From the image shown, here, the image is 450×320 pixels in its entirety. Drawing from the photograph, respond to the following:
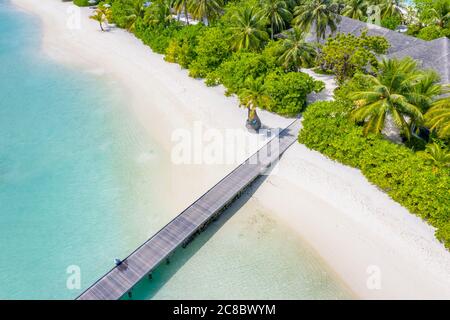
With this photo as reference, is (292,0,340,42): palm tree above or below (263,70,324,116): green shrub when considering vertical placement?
above

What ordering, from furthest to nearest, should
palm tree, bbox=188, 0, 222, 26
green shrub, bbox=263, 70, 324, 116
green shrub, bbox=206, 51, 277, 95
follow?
palm tree, bbox=188, 0, 222, 26, green shrub, bbox=206, 51, 277, 95, green shrub, bbox=263, 70, 324, 116

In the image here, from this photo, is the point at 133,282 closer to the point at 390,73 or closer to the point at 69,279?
the point at 69,279

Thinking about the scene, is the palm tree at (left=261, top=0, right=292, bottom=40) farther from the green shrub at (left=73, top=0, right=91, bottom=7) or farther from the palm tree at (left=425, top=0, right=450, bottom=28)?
the green shrub at (left=73, top=0, right=91, bottom=7)

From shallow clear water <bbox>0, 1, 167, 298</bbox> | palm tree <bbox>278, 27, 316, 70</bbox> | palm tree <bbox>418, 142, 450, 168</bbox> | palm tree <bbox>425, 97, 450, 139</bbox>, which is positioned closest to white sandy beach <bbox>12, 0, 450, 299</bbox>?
shallow clear water <bbox>0, 1, 167, 298</bbox>

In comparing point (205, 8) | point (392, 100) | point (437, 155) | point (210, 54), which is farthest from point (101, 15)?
point (437, 155)

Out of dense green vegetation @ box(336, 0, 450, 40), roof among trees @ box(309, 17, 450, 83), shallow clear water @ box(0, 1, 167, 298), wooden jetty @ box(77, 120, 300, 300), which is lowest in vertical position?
shallow clear water @ box(0, 1, 167, 298)
